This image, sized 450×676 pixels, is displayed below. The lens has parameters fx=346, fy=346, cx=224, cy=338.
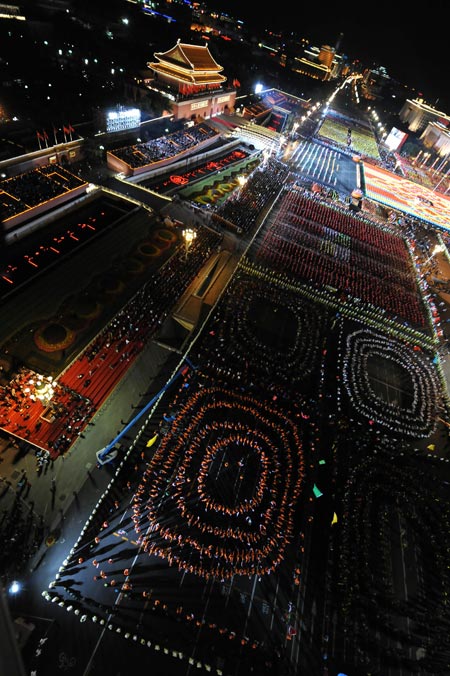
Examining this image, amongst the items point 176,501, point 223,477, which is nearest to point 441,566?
point 223,477

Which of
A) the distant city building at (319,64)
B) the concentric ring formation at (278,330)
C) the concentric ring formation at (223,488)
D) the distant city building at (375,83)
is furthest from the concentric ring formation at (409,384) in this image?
the distant city building at (375,83)

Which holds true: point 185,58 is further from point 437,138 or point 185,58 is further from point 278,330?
point 437,138


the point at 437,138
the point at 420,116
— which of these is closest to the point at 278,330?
the point at 437,138

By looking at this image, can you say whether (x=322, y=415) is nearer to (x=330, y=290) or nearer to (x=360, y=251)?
(x=330, y=290)

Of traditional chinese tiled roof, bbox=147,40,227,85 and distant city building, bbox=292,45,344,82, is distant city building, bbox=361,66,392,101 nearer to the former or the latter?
distant city building, bbox=292,45,344,82

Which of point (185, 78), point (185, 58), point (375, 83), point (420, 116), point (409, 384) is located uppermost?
point (375, 83)

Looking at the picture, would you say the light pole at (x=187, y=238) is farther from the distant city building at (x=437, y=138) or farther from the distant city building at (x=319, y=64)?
the distant city building at (x=319, y=64)
